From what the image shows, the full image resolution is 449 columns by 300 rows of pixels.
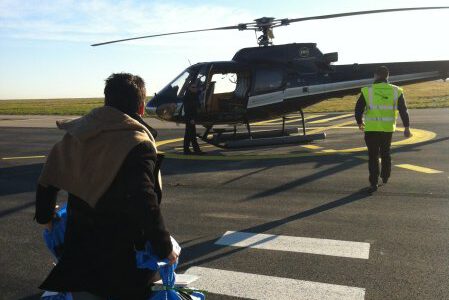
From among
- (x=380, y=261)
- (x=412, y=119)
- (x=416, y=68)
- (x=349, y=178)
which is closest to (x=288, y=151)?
(x=349, y=178)

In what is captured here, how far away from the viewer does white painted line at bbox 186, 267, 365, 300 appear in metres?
4.04

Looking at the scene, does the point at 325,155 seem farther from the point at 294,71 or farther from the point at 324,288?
the point at 324,288

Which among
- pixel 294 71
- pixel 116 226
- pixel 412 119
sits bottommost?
pixel 412 119

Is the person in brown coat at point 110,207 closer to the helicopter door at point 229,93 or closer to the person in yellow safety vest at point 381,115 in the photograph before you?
the person in yellow safety vest at point 381,115

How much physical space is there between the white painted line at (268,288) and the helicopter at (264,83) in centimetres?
843

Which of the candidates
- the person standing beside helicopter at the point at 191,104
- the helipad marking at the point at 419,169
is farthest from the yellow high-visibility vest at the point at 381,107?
the person standing beside helicopter at the point at 191,104

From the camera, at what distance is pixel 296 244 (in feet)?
17.7

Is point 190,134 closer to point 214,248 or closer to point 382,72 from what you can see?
point 382,72

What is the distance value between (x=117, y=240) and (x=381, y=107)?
6618 millimetres

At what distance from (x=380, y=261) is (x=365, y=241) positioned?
2.10 ft

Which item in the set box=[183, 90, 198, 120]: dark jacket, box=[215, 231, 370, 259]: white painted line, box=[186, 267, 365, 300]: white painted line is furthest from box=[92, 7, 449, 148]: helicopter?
box=[186, 267, 365, 300]: white painted line

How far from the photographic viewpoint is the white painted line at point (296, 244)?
16.7 ft

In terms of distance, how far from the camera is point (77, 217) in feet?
8.61

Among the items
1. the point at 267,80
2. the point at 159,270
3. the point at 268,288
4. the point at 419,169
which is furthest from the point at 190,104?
the point at 159,270
